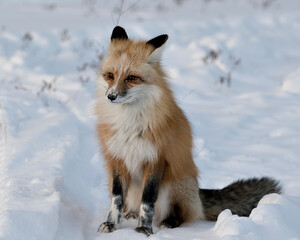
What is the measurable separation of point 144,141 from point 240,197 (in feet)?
4.18

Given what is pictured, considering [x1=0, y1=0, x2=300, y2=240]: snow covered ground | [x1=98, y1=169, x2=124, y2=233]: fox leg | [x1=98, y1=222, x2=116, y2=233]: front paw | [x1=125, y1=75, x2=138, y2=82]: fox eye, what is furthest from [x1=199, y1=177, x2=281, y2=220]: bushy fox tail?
[x1=125, y1=75, x2=138, y2=82]: fox eye

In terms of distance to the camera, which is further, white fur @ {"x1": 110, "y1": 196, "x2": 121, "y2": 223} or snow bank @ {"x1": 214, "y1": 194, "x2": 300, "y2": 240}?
white fur @ {"x1": 110, "y1": 196, "x2": 121, "y2": 223}

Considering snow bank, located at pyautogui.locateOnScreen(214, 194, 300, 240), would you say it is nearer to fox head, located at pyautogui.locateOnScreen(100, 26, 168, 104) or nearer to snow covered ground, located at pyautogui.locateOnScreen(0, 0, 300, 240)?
snow covered ground, located at pyautogui.locateOnScreen(0, 0, 300, 240)

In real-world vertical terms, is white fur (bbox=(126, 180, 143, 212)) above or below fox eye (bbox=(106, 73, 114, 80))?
below

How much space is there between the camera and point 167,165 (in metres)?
4.24

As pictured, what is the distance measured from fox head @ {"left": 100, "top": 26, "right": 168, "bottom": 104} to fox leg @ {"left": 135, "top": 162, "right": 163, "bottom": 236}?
663mm

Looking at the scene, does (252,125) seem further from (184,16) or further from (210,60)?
(184,16)

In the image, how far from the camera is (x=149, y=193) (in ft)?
13.6

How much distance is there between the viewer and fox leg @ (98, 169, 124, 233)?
416 centimetres

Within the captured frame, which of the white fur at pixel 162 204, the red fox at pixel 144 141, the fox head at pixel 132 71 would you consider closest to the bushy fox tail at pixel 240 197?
the red fox at pixel 144 141

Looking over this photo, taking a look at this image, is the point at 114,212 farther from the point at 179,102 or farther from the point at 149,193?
the point at 179,102

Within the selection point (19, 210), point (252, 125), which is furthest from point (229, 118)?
point (19, 210)

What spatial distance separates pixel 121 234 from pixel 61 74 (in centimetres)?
641

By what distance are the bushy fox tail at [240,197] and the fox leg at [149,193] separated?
75 centimetres
